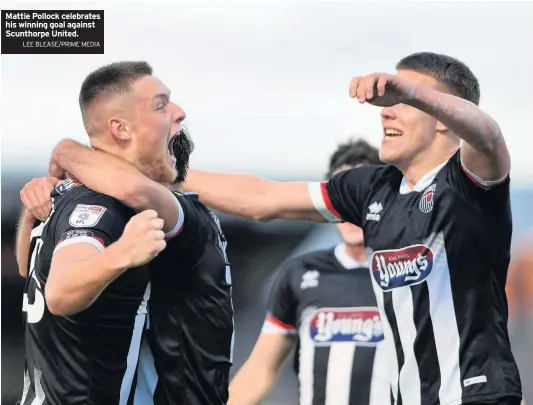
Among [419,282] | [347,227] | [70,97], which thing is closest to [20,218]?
[70,97]

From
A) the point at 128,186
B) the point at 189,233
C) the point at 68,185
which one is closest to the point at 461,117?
the point at 189,233

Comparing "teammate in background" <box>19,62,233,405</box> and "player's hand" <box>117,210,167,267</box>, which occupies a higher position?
"player's hand" <box>117,210,167,267</box>

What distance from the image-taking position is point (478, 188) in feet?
9.22

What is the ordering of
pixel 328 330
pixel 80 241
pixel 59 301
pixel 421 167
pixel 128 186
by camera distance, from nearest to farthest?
pixel 59 301, pixel 80 241, pixel 128 186, pixel 421 167, pixel 328 330

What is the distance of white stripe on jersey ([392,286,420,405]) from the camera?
2.88 meters

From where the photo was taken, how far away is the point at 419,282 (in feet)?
9.49

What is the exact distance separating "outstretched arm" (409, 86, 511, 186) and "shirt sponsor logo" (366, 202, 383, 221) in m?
0.38

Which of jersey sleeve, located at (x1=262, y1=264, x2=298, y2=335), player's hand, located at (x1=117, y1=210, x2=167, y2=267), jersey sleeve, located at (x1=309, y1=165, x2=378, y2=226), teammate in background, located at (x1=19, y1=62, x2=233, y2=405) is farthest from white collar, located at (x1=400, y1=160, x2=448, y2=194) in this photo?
player's hand, located at (x1=117, y1=210, x2=167, y2=267)

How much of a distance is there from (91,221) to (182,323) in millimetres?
465

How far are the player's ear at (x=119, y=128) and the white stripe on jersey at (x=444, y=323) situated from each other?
1.02 metres

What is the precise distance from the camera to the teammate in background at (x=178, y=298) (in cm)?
268

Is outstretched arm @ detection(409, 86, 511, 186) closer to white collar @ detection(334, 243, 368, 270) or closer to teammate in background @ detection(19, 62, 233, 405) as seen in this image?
teammate in background @ detection(19, 62, 233, 405)

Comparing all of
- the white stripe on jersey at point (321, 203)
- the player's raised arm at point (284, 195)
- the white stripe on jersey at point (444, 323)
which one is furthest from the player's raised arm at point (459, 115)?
the white stripe on jersey at point (321, 203)

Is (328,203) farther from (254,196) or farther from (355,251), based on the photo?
(355,251)
